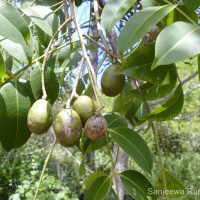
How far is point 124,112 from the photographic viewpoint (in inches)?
45.3

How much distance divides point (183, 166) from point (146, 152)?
21.4 ft

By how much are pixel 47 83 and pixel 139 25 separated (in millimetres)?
270

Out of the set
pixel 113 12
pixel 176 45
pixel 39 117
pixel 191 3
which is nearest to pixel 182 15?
pixel 191 3

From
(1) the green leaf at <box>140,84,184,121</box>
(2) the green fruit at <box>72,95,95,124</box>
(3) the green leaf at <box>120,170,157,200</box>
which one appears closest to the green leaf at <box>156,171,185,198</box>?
(3) the green leaf at <box>120,170,157,200</box>

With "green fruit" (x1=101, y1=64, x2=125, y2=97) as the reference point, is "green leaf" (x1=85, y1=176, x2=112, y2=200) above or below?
below

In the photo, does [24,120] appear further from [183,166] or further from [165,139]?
[165,139]

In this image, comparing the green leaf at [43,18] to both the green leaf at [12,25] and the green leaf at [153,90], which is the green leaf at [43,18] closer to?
the green leaf at [12,25]

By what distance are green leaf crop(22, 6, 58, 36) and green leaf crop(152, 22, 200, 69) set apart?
378mm

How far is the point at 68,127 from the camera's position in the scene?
66 cm

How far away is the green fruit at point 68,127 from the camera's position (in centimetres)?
67

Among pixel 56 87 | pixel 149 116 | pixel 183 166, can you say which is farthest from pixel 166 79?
pixel 183 166

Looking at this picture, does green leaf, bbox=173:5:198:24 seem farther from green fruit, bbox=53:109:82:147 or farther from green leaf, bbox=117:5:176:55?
green fruit, bbox=53:109:82:147

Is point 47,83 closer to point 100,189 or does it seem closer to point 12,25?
point 12,25

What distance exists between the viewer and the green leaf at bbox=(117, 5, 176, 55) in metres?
0.66
